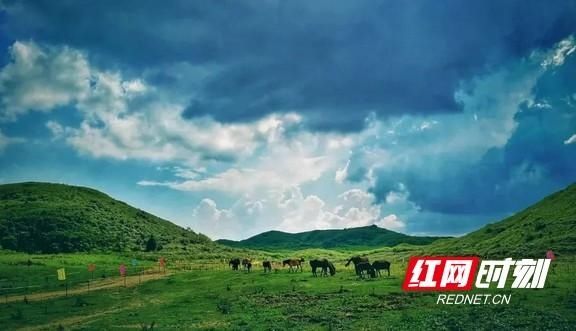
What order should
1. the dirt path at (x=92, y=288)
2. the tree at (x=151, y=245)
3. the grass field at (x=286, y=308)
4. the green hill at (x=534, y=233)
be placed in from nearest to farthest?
the grass field at (x=286, y=308) < the dirt path at (x=92, y=288) < the green hill at (x=534, y=233) < the tree at (x=151, y=245)

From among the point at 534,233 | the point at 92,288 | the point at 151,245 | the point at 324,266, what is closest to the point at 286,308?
the point at 324,266

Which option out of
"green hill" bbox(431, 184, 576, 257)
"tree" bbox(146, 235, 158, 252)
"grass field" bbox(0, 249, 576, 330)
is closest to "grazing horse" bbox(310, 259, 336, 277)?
"grass field" bbox(0, 249, 576, 330)

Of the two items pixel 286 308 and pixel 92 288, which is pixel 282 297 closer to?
pixel 286 308

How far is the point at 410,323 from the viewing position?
34.4 meters

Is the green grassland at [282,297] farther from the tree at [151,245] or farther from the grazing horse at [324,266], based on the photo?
the tree at [151,245]

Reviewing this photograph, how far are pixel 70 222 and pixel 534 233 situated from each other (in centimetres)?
10552

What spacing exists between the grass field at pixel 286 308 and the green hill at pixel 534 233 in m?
7.62

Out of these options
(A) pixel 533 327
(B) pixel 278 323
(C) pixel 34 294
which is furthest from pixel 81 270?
(A) pixel 533 327

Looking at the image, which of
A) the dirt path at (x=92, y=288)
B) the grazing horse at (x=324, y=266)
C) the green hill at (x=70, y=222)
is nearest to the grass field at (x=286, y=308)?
the grazing horse at (x=324, y=266)

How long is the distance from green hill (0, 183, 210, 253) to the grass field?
6169cm

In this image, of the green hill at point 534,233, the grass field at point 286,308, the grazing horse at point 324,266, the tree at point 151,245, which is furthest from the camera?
the tree at point 151,245

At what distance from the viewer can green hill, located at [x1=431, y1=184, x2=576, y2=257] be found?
68312 millimetres

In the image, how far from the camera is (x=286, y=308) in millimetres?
41406

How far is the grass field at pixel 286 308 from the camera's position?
35000mm
